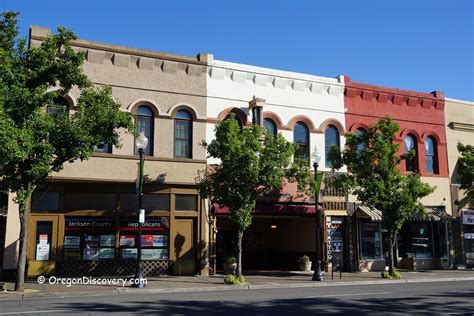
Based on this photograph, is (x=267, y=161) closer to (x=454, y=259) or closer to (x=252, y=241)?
(x=252, y=241)

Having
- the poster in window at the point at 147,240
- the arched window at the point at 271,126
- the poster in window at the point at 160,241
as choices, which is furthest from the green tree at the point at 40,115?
the arched window at the point at 271,126

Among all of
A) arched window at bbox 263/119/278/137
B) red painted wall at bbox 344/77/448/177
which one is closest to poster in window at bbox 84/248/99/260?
arched window at bbox 263/119/278/137

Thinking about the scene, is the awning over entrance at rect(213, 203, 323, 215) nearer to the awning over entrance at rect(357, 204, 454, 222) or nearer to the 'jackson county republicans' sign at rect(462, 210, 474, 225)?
the awning over entrance at rect(357, 204, 454, 222)

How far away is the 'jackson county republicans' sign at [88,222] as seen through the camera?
1984 cm

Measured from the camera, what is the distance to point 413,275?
22656 mm

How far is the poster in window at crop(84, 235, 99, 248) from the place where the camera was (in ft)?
65.7

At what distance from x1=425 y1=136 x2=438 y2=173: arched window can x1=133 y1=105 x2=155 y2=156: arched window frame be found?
14672 mm

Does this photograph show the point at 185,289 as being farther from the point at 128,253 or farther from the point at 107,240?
the point at 107,240

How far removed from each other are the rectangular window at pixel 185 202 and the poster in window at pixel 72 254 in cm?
419

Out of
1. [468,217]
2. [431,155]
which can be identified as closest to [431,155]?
[431,155]

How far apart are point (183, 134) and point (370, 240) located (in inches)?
412

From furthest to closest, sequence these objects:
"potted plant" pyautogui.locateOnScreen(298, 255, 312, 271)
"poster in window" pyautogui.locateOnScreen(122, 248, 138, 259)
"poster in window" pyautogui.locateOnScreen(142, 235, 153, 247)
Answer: "potted plant" pyautogui.locateOnScreen(298, 255, 312, 271) < "poster in window" pyautogui.locateOnScreen(142, 235, 153, 247) < "poster in window" pyautogui.locateOnScreen(122, 248, 138, 259)

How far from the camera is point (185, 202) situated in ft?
70.6

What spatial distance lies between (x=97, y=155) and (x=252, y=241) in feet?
32.6
